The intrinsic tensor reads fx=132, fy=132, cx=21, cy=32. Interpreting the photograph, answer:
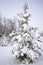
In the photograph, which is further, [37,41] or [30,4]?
[30,4]

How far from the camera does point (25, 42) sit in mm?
5051

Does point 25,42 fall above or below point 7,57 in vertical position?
above

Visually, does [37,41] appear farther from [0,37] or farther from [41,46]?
[0,37]

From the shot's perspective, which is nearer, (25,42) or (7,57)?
(25,42)

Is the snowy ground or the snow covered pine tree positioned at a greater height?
the snow covered pine tree

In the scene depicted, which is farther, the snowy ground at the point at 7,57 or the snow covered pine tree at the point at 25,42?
the snowy ground at the point at 7,57

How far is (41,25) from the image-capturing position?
227 inches

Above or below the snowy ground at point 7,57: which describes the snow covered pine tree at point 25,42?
above

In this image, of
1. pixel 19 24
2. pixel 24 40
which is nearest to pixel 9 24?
pixel 19 24

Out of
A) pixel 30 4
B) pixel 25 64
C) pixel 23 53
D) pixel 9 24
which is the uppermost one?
pixel 30 4

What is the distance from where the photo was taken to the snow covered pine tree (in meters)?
4.83

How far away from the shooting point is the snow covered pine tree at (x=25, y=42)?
4.83 m

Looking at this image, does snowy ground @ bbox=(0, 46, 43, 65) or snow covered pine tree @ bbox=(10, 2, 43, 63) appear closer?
snow covered pine tree @ bbox=(10, 2, 43, 63)

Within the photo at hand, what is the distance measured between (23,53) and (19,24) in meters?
1.12
